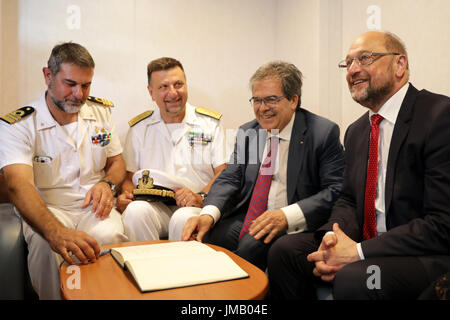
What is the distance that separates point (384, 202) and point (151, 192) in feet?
4.28

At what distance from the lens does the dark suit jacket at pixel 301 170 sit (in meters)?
1.72

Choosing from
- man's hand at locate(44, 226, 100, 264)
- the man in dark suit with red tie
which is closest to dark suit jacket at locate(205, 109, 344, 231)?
the man in dark suit with red tie

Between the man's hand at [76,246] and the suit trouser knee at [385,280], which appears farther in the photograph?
the man's hand at [76,246]

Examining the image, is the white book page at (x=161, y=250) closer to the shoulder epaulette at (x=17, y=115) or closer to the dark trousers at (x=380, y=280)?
the dark trousers at (x=380, y=280)

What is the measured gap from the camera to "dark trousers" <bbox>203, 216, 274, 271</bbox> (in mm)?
1614

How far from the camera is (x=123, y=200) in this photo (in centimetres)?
220

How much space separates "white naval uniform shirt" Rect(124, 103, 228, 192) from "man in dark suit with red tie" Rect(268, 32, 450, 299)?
3.49 ft

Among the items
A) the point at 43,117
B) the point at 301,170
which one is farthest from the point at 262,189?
the point at 43,117

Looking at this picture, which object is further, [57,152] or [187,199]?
[187,199]

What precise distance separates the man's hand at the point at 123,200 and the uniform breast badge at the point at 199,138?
572mm

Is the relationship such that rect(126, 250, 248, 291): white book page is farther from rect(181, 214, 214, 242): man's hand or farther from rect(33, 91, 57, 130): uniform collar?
rect(33, 91, 57, 130): uniform collar

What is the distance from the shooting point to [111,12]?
2.78 meters

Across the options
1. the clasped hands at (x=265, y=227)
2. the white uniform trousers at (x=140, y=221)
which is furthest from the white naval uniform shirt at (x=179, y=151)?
the clasped hands at (x=265, y=227)

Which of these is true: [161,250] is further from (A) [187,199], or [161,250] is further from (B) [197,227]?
(A) [187,199]
